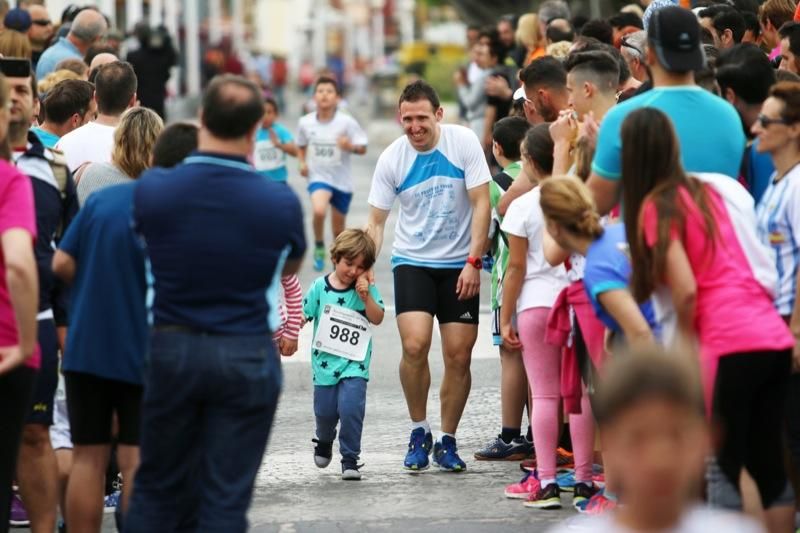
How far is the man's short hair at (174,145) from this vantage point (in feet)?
20.8

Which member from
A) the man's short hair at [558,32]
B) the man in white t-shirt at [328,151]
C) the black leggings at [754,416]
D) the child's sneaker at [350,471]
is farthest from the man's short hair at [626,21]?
the black leggings at [754,416]

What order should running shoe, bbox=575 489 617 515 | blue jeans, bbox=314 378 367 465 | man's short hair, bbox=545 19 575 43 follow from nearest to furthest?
running shoe, bbox=575 489 617 515
blue jeans, bbox=314 378 367 465
man's short hair, bbox=545 19 575 43

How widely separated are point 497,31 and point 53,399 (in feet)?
43.9

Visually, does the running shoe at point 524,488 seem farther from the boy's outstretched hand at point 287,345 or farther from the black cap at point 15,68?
the black cap at point 15,68

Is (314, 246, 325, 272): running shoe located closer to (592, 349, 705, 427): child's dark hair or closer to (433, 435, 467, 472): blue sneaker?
(433, 435, 467, 472): blue sneaker

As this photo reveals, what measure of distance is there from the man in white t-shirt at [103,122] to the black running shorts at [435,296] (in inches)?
67.1

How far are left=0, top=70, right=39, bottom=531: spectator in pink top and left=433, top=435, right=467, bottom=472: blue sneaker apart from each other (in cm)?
329

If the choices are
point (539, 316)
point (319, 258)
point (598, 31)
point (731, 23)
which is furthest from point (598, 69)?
point (319, 258)

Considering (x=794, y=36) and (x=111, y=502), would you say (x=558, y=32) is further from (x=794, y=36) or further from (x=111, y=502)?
(x=111, y=502)

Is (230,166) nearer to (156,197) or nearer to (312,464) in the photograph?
(156,197)

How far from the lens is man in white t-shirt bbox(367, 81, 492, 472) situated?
8.88 metres

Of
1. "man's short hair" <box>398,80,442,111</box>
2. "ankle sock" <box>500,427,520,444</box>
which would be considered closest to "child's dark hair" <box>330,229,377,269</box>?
"man's short hair" <box>398,80,442,111</box>

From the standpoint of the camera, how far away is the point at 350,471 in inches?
337

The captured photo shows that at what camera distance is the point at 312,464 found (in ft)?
29.3
